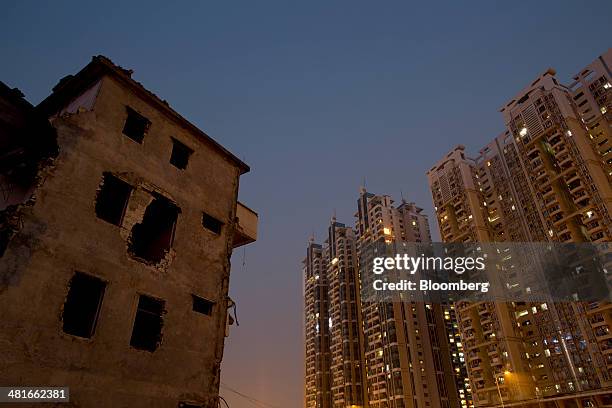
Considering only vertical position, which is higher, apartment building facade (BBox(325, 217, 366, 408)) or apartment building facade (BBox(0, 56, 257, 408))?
apartment building facade (BBox(325, 217, 366, 408))

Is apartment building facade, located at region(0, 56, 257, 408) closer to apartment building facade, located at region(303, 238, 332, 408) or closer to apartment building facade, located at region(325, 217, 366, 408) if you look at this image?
apartment building facade, located at region(325, 217, 366, 408)

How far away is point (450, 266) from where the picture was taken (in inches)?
3334

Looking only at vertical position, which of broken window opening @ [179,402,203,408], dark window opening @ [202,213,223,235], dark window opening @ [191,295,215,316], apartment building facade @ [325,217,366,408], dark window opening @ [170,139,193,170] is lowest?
broken window opening @ [179,402,203,408]

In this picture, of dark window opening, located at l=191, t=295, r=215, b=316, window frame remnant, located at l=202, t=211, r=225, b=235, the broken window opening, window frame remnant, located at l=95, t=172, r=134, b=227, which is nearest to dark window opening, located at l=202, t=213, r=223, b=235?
window frame remnant, located at l=202, t=211, r=225, b=235

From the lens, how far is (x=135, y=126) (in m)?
13.9

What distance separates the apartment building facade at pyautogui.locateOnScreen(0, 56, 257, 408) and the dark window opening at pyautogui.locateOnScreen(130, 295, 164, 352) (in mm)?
30

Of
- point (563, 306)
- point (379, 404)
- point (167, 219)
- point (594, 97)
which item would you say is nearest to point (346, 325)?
point (379, 404)

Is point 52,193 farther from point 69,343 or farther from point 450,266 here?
point 450,266

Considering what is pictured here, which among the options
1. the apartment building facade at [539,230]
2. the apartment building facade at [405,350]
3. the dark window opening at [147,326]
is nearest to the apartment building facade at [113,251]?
the dark window opening at [147,326]

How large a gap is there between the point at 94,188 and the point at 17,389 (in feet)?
17.6

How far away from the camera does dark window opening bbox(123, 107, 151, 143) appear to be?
13.5 metres

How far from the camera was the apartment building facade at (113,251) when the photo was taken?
9.27m

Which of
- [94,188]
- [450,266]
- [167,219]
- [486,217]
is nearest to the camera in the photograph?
[94,188]

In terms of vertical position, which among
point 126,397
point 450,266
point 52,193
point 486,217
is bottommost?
point 126,397
